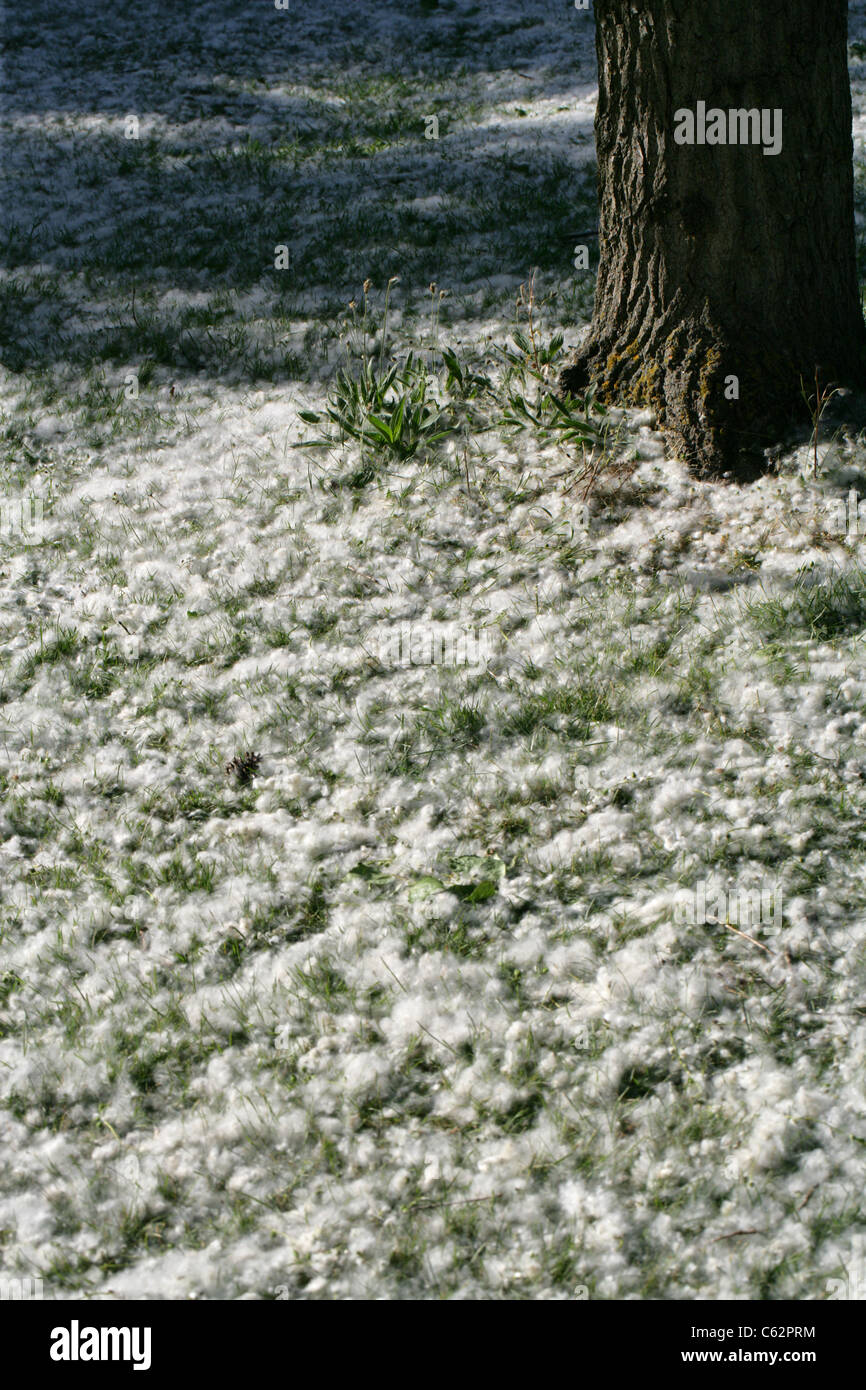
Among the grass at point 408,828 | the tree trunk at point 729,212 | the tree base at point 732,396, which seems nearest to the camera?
the grass at point 408,828

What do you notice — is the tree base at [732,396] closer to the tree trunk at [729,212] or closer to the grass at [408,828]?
the tree trunk at [729,212]

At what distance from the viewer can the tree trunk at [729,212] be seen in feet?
13.6

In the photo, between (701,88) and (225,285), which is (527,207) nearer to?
(225,285)

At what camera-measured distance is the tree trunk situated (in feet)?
13.6

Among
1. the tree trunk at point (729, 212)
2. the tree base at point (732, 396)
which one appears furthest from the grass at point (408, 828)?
the tree trunk at point (729, 212)

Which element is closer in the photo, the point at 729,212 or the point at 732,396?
the point at 729,212

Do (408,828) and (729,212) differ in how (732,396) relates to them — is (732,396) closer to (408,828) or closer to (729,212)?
(729,212)

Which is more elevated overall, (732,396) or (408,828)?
(732,396)

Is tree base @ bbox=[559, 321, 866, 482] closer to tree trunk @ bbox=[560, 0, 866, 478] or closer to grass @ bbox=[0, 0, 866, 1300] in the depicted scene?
tree trunk @ bbox=[560, 0, 866, 478]

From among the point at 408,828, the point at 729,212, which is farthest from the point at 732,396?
the point at 408,828

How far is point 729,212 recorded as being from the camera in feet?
14.2

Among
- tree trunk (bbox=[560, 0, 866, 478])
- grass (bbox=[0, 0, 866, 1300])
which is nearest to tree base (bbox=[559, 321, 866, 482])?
tree trunk (bbox=[560, 0, 866, 478])
